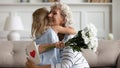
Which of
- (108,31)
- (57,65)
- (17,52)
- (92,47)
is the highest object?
(92,47)

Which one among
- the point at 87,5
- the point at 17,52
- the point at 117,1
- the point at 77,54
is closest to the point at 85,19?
the point at 87,5

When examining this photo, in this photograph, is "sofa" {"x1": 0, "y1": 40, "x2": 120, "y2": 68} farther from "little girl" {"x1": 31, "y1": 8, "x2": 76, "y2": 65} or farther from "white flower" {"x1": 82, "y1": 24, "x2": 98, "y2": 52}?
"white flower" {"x1": 82, "y1": 24, "x2": 98, "y2": 52}

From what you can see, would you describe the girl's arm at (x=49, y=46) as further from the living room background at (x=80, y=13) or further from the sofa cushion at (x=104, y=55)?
the living room background at (x=80, y=13)

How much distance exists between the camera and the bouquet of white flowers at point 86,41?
5.34ft

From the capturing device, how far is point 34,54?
1.67m

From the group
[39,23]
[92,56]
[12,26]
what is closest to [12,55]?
[92,56]

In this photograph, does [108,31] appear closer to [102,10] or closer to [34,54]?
[102,10]

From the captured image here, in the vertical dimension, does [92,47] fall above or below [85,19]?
above

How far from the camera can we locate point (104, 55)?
2742 millimetres

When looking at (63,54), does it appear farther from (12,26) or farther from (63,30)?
(12,26)

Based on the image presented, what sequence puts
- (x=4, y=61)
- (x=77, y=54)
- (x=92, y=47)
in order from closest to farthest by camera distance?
(x=92, y=47)
(x=77, y=54)
(x=4, y=61)

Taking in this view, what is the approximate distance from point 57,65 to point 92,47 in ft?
0.80

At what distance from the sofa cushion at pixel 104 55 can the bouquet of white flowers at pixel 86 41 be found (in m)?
1.10

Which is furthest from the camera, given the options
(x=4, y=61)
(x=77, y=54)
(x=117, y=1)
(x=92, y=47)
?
(x=117, y=1)
